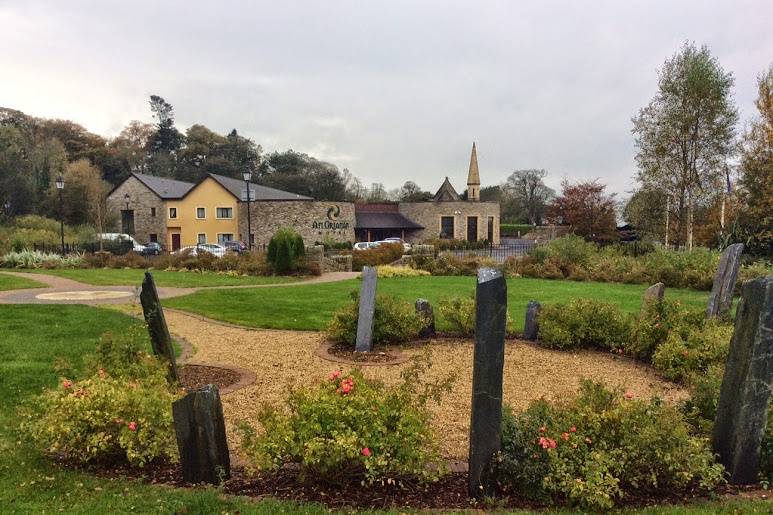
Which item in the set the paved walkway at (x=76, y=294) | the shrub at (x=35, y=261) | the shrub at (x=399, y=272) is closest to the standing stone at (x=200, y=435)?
the paved walkway at (x=76, y=294)

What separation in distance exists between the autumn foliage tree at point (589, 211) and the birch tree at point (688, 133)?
291 inches

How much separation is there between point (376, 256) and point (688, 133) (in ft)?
57.6

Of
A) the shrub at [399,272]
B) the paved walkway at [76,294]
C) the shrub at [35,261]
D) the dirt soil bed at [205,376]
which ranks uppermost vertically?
the shrub at [35,261]

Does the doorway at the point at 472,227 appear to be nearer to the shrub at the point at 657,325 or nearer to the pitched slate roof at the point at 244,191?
the pitched slate roof at the point at 244,191

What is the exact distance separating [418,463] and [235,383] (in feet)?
11.9

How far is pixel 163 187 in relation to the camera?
150 feet

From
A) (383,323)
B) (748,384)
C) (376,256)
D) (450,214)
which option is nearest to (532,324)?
(383,323)

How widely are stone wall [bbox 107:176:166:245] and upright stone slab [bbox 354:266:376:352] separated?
135 feet

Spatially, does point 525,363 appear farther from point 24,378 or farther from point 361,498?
point 24,378

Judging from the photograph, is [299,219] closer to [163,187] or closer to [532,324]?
[163,187]

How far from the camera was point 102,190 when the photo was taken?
4538cm

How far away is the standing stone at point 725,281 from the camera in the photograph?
801 centimetres

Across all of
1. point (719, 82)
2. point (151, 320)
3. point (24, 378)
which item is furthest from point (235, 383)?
point (719, 82)

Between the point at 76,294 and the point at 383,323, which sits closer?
the point at 383,323
